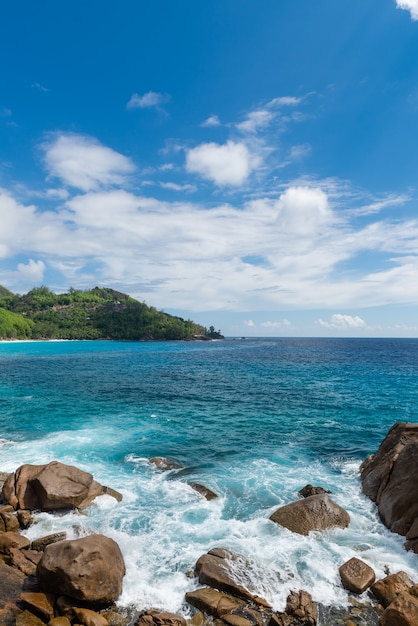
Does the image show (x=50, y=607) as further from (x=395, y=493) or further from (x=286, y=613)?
(x=395, y=493)

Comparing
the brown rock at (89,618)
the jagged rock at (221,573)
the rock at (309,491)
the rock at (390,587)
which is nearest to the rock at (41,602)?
the brown rock at (89,618)

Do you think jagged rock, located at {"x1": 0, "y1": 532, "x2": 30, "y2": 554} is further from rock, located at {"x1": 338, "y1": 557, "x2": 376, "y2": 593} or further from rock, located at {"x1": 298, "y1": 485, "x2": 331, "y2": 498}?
rock, located at {"x1": 298, "y1": 485, "x2": 331, "y2": 498}

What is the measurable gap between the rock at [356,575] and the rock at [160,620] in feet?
18.5

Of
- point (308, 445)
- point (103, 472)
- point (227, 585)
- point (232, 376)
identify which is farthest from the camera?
point (232, 376)

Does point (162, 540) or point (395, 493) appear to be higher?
point (395, 493)

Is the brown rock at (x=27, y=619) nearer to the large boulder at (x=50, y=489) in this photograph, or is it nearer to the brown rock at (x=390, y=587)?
the large boulder at (x=50, y=489)

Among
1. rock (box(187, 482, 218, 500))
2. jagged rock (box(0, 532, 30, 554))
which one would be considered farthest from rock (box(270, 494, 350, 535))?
jagged rock (box(0, 532, 30, 554))

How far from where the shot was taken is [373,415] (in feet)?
115

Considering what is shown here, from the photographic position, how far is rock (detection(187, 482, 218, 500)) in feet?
60.1

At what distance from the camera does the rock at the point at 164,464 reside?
22.1m

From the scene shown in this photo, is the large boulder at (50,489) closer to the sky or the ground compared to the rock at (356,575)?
closer to the sky

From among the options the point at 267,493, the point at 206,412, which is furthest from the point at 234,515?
the point at 206,412

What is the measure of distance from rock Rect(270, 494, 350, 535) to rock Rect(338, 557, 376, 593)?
9.32ft

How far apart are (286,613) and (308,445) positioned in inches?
665
